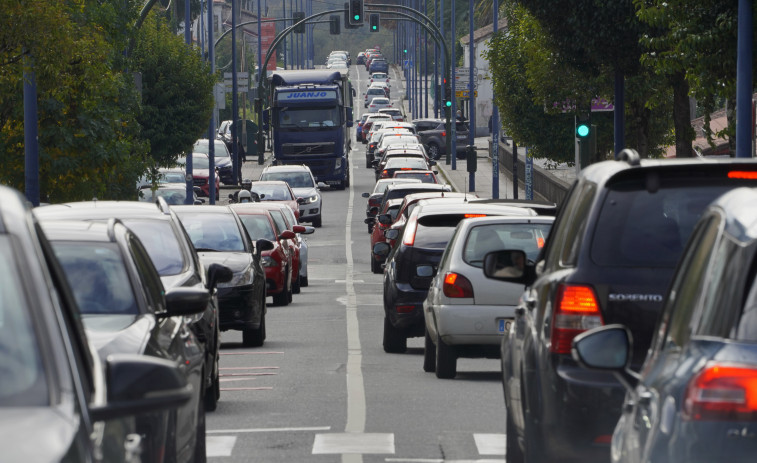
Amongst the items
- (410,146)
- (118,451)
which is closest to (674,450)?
(118,451)

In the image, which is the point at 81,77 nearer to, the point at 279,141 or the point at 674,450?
the point at 674,450

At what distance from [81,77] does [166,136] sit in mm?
26160

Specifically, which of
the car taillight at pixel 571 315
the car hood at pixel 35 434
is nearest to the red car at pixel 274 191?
the car taillight at pixel 571 315

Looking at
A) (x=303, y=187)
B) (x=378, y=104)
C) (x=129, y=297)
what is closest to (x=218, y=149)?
(x=303, y=187)

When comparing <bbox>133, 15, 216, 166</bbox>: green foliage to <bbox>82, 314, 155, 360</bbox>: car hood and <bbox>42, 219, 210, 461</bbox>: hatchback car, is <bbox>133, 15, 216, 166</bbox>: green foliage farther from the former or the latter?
<bbox>82, 314, 155, 360</bbox>: car hood

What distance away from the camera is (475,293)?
14039 mm

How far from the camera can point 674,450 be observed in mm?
4270

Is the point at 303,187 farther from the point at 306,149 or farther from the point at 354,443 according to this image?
the point at 354,443

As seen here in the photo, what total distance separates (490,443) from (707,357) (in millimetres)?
6338

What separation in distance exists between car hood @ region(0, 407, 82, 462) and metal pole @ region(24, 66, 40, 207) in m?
18.7

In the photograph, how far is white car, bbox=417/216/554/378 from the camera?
13914 millimetres

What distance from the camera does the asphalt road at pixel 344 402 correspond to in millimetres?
10305

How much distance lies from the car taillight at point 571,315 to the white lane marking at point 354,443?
301 centimetres

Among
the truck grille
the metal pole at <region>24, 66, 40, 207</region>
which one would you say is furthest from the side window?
the truck grille
